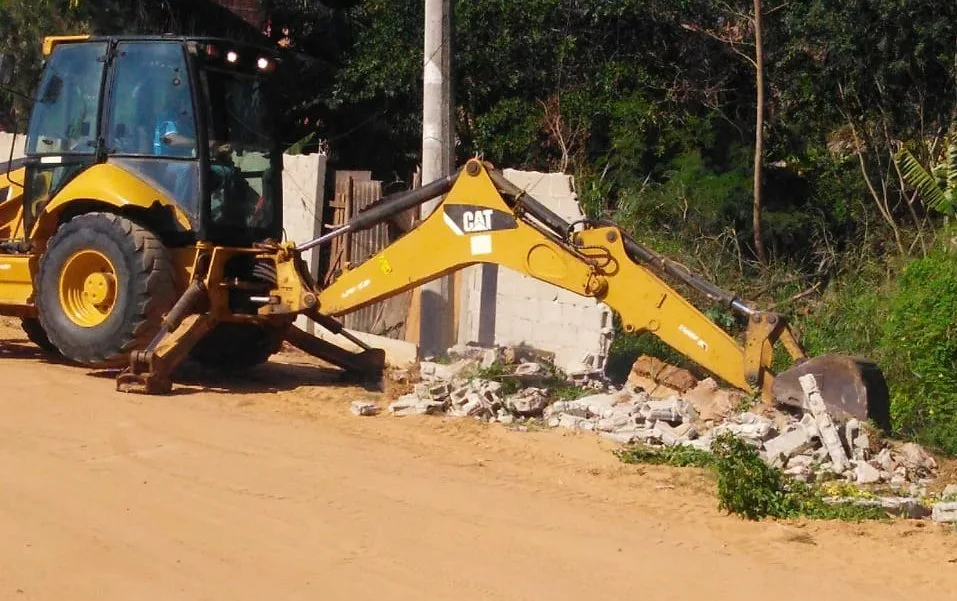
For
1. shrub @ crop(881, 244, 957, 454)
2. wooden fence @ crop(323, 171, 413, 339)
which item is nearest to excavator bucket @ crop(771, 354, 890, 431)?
shrub @ crop(881, 244, 957, 454)

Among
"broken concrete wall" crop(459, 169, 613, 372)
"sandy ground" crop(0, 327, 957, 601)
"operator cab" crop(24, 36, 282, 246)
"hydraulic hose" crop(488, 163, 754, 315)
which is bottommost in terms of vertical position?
"sandy ground" crop(0, 327, 957, 601)

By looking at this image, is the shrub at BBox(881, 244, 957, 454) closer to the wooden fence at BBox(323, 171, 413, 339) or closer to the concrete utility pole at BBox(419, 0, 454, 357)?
the concrete utility pole at BBox(419, 0, 454, 357)

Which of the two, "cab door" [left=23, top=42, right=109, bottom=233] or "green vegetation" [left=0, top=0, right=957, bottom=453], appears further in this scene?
"green vegetation" [left=0, top=0, right=957, bottom=453]

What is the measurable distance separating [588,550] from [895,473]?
2.68 metres

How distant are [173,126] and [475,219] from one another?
2.67 metres

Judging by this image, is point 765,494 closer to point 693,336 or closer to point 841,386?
point 841,386

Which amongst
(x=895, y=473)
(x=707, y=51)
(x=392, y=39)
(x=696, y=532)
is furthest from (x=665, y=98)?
(x=696, y=532)

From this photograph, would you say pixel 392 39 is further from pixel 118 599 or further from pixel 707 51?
pixel 118 599

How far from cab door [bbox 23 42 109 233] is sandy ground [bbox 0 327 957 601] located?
232 cm

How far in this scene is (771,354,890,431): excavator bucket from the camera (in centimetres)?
855

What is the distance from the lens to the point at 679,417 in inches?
377

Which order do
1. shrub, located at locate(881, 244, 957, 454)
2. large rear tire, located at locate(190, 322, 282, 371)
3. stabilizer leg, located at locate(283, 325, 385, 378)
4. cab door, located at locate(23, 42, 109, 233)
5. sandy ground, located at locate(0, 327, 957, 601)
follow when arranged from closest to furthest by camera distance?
1. sandy ground, located at locate(0, 327, 957, 601)
2. shrub, located at locate(881, 244, 957, 454)
3. cab door, located at locate(23, 42, 109, 233)
4. large rear tire, located at locate(190, 322, 282, 371)
5. stabilizer leg, located at locate(283, 325, 385, 378)

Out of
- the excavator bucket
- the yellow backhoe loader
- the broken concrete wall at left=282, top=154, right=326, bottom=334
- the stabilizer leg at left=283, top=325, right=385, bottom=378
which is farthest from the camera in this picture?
the broken concrete wall at left=282, top=154, right=326, bottom=334

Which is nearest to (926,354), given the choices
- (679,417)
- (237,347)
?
(679,417)
